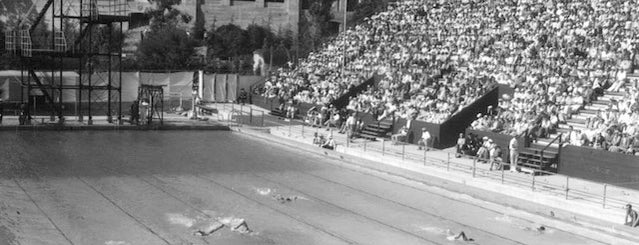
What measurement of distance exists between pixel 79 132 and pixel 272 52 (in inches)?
987

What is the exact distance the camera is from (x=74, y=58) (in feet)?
157

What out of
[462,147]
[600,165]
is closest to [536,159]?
[600,165]

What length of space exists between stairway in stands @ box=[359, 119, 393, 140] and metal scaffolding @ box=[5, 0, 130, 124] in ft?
37.2

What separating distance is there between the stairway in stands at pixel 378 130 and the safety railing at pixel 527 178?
7.57 feet

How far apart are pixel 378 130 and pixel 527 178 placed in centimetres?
1213

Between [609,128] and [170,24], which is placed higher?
[170,24]

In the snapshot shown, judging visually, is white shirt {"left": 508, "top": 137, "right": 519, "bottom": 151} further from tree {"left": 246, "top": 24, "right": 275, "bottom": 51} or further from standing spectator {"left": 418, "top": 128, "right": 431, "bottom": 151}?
tree {"left": 246, "top": 24, "right": 275, "bottom": 51}

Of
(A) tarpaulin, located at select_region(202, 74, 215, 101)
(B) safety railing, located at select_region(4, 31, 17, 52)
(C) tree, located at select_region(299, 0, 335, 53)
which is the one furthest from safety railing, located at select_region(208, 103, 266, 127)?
(C) tree, located at select_region(299, 0, 335, 53)

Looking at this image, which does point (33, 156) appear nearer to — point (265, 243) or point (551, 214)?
point (265, 243)

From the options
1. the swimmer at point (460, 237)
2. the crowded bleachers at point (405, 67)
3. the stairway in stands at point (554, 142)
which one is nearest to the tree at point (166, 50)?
the crowded bleachers at point (405, 67)

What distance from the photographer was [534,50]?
37000 mm

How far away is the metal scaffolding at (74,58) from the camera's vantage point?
132ft

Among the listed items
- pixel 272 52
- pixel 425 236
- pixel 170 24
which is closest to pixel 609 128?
pixel 425 236

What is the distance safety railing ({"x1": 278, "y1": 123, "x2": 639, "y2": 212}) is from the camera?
22.9 meters
